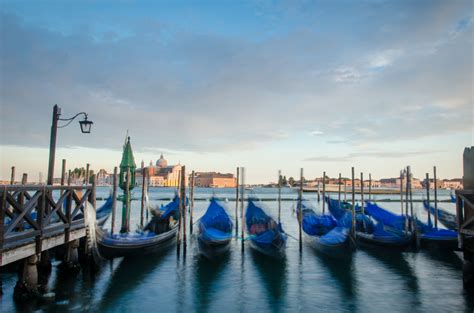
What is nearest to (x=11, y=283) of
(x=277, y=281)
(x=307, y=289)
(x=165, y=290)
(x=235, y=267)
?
(x=165, y=290)

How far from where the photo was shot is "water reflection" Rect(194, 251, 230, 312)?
7410 millimetres

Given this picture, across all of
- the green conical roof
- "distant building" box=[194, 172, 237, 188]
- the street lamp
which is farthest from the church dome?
the street lamp

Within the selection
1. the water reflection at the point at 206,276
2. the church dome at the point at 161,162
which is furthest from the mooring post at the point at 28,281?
the church dome at the point at 161,162

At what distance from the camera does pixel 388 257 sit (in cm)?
1171

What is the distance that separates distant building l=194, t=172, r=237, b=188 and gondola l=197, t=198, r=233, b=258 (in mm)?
119858

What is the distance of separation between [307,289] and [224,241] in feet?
12.5

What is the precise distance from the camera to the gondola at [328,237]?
1029cm

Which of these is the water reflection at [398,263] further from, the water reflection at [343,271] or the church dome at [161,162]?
the church dome at [161,162]

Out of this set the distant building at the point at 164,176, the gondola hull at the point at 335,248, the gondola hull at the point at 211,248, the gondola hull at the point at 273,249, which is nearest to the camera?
the gondola hull at the point at 335,248


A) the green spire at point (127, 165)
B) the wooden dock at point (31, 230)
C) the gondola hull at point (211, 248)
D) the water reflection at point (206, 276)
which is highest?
the green spire at point (127, 165)

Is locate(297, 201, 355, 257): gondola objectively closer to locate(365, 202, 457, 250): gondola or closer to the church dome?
locate(365, 202, 457, 250): gondola

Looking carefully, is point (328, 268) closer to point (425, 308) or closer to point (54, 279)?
point (425, 308)

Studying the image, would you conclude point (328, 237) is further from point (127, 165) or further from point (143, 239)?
point (127, 165)

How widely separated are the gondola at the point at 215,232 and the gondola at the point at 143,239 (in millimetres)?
1403
